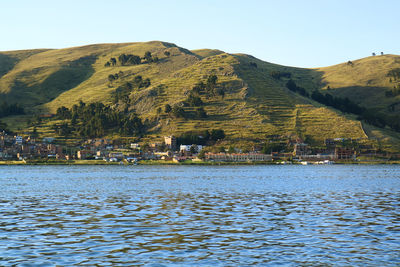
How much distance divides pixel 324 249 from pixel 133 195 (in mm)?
41954

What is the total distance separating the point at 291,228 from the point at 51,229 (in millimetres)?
19192

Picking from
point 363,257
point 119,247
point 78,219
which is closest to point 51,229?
point 78,219

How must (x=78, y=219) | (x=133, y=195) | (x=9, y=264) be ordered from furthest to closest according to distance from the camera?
1. (x=133, y=195)
2. (x=78, y=219)
3. (x=9, y=264)

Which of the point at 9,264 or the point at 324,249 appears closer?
the point at 9,264

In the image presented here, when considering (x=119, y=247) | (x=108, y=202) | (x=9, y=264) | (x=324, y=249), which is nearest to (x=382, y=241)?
(x=324, y=249)

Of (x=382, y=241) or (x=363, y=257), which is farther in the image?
(x=382, y=241)

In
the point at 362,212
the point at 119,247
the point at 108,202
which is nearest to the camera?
the point at 119,247

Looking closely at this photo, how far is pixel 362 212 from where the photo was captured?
50.4 metres

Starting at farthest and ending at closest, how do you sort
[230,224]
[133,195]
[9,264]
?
1. [133,195]
2. [230,224]
3. [9,264]

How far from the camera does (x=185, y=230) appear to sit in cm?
3891

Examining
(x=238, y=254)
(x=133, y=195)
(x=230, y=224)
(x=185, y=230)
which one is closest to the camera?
(x=238, y=254)

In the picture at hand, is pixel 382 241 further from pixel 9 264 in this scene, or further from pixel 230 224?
pixel 9 264

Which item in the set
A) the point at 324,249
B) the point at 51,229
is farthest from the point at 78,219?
the point at 324,249

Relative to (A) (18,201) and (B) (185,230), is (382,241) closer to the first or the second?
(B) (185,230)
